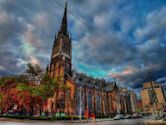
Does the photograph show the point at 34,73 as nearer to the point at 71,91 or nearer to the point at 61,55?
the point at 71,91

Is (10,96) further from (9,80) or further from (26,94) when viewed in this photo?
(26,94)

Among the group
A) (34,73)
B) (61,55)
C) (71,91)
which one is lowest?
(71,91)

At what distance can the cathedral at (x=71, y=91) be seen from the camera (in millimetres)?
51188

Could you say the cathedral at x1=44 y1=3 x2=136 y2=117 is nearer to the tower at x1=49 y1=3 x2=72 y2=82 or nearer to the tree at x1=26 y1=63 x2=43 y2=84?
the tower at x1=49 y1=3 x2=72 y2=82

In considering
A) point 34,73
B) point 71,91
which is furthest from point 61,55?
point 34,73

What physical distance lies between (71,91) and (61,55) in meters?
16.7

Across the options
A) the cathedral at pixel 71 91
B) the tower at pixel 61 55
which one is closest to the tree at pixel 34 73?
the cathedral at pixel 71 91

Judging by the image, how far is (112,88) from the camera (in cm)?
7462

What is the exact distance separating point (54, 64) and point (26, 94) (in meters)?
30.0

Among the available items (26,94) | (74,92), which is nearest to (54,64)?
(74,92)

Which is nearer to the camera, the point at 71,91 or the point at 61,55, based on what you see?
the point at 71,91

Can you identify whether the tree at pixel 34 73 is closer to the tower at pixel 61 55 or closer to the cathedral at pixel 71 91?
the cathedral at pixel 71 91

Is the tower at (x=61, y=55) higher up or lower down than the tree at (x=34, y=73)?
higher up

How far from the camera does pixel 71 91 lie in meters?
54.0
